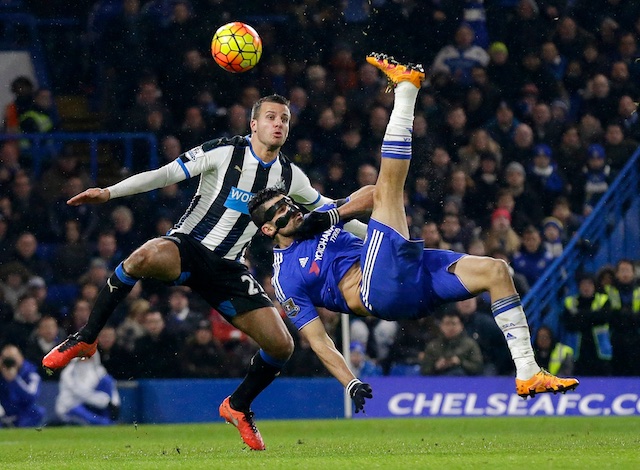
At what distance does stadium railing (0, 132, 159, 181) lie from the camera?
48.9ft

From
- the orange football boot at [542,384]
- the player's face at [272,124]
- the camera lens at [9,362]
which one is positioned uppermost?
the player's face at [272,124]

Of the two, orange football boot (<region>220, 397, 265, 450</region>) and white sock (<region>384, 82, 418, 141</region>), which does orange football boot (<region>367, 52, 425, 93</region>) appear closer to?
white sock (<region>384, 82, 418, 141</region>)

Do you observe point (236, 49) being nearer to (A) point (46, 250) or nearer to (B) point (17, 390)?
(B) point (17, 390)

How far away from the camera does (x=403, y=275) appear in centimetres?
715

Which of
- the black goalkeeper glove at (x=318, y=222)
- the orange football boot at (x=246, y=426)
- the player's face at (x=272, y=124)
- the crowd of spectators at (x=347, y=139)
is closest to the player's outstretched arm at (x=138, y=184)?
the player's face at (x=272, y=124)

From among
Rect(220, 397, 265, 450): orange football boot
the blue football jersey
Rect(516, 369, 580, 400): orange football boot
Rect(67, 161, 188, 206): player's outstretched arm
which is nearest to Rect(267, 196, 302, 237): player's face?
the blue football jersey

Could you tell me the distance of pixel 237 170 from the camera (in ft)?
28.3

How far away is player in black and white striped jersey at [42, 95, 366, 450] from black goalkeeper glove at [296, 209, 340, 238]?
78 cm

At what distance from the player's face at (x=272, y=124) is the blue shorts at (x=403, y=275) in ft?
4.88

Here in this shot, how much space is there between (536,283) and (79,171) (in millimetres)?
5665

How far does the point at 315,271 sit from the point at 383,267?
766 millimetres

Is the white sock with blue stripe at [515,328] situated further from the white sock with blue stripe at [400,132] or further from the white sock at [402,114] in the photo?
the white sock at [402,114]

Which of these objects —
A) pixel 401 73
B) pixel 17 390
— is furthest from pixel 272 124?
pixel 17 390

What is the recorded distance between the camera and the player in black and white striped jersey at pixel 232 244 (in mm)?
8492
